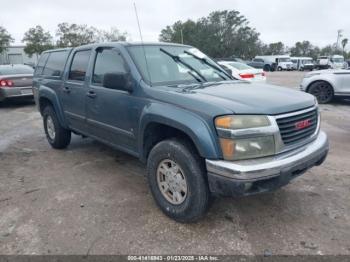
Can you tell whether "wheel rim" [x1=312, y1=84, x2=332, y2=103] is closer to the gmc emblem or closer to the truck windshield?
the truck windshield

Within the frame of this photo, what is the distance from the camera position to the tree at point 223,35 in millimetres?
65312

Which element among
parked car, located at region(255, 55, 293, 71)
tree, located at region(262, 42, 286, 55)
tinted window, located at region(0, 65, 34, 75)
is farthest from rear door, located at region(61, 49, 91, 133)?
tree, located at region(262, 42, 286, 55)

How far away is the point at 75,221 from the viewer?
3244 millimetres

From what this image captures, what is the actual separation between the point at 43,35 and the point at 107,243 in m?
56.0

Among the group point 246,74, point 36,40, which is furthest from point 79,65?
point 36,40

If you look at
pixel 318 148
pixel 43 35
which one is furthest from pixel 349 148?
pixel 43 35

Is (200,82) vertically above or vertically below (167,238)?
above

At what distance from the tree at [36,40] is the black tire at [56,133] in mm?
49462

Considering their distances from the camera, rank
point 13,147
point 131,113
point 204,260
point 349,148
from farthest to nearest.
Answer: point 13,147
point 349,148
point 131,113
point 204,260

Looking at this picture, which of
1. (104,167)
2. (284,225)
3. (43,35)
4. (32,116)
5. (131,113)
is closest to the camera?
(284,225)

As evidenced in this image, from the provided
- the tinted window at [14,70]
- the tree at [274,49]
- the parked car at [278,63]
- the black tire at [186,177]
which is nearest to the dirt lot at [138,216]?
the black tire at [186,177]

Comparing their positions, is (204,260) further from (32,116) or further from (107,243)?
(32,116)

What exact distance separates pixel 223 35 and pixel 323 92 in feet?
201

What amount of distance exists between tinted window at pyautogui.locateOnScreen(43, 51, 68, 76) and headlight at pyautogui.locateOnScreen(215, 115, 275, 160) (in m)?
3.48
